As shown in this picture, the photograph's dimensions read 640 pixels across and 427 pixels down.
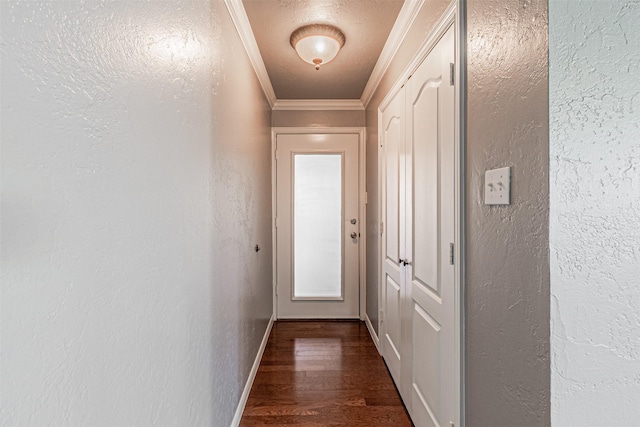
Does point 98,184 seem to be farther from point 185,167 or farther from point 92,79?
point 185,167

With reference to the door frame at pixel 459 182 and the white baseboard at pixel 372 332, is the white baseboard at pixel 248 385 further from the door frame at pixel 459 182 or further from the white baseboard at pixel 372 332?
the door frame at pixel 459 182

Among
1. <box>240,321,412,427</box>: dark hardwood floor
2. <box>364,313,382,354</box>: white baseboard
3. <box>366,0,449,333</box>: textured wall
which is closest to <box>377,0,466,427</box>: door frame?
<box>366,0,449,333</box>: textured wall

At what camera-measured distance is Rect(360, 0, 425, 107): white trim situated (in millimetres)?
1730

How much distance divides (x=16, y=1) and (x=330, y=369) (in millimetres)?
2449

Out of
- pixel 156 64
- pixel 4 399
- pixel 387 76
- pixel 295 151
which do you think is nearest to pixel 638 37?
pixel 156 64

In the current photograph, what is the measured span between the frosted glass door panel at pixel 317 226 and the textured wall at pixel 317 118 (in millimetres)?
326

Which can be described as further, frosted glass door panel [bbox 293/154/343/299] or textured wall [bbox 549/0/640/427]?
frosted glass door panel [bbox 293/154/343/299]

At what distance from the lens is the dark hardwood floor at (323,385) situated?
1.87 meters

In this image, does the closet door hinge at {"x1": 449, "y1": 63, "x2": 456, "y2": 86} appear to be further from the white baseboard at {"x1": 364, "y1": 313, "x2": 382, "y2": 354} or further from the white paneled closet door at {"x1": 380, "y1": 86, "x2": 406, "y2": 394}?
the white baseboard at {"x1": 364, "y1": 313, "x2": 382, "y2": 354}

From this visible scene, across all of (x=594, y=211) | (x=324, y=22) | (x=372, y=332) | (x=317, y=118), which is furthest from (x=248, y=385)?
(x=317, y=118)

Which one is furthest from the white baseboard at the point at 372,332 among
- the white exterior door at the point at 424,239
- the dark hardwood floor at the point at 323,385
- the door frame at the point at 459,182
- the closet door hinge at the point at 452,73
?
the closet door hinge at the point at 452,73

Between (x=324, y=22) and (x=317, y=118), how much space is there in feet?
4.76

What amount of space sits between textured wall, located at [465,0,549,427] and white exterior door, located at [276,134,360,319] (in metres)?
2.22

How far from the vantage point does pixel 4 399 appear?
48 centimetres
